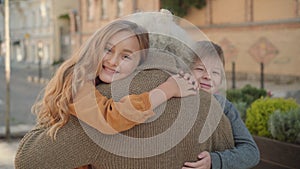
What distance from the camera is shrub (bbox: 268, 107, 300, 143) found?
171 inches

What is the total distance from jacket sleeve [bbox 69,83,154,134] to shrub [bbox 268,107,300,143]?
325cm

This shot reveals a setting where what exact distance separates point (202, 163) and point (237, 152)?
0.84 feet

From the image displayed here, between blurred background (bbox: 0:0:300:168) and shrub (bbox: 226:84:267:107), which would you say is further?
blurred background (bbox: 0:0:300:168)

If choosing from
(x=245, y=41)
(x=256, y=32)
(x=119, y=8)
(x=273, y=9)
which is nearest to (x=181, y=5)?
(x=245, y=41)

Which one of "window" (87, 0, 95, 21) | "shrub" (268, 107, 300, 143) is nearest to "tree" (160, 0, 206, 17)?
"window" (87, 0, 95, 21)

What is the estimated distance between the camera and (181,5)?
23.2 m

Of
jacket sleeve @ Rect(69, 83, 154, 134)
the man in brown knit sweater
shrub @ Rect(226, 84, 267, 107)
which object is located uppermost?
jacket sleeve @ Rect(69, 83, 154, 134)

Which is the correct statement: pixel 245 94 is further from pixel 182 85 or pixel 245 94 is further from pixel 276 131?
pixel 182 85

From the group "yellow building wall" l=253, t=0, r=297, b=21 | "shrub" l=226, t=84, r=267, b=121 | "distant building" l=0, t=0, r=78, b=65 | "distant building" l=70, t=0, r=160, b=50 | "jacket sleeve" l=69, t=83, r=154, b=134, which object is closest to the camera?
"jacket sleeve" l=69, t=83, r=154, b=134

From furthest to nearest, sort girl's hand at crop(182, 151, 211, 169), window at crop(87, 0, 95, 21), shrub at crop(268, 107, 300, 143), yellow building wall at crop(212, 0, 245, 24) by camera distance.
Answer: window at crop(87, 0, 95, 21), yellow building wall at crop(212, 0, 245, 24), shrub at crop(268, 107, 300, 143), girl's hand at crop(182, 151, 211, 169)

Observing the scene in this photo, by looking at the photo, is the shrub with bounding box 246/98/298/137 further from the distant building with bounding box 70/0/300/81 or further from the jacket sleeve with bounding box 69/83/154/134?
the distant building with bounding box 70/0/300/81

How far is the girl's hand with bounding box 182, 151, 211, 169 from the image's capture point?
4.86ft

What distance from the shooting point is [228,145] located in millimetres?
1680

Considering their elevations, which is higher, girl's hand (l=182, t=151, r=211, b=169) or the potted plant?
girl's hand (l=182, t=151, r=211, b=169)
